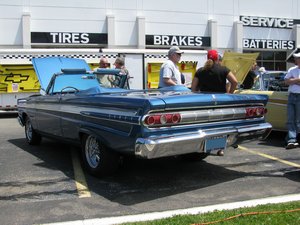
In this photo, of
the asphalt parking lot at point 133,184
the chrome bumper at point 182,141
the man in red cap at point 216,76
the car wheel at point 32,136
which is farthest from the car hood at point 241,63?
the car wheel at point 32,136

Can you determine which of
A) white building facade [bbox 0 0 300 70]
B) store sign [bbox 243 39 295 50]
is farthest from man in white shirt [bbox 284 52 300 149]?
store sign [bbox 243 39 295 50]

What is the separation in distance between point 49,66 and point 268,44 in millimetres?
22516

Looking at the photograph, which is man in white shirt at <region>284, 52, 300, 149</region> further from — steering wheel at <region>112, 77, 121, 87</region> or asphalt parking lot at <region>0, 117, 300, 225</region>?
steering wheel at <region>112, 77, 121, 87</region>

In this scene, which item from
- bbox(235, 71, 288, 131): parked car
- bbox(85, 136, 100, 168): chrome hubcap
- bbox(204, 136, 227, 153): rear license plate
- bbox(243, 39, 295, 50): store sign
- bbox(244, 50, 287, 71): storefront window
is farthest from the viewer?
bbox(244, 50, 287, 71): storefront window

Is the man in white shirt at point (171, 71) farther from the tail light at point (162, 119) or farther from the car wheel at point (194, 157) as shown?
the tail light at point (162, 119)

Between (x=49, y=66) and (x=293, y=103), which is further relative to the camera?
(x=49, y=66)

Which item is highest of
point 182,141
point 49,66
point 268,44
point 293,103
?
point 268,44

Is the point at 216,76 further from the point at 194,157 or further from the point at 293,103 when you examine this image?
the point at 293,103

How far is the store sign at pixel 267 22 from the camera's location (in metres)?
28.5

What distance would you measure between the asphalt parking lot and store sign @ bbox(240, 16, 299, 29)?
21.5 m

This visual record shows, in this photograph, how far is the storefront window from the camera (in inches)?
1216

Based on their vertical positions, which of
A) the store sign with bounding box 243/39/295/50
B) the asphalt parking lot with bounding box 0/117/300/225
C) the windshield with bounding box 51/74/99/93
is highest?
the store sign with bounding box 243/39/295/50

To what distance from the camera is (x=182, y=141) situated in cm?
527

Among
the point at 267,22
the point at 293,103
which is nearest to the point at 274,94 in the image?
the point at 293,103
